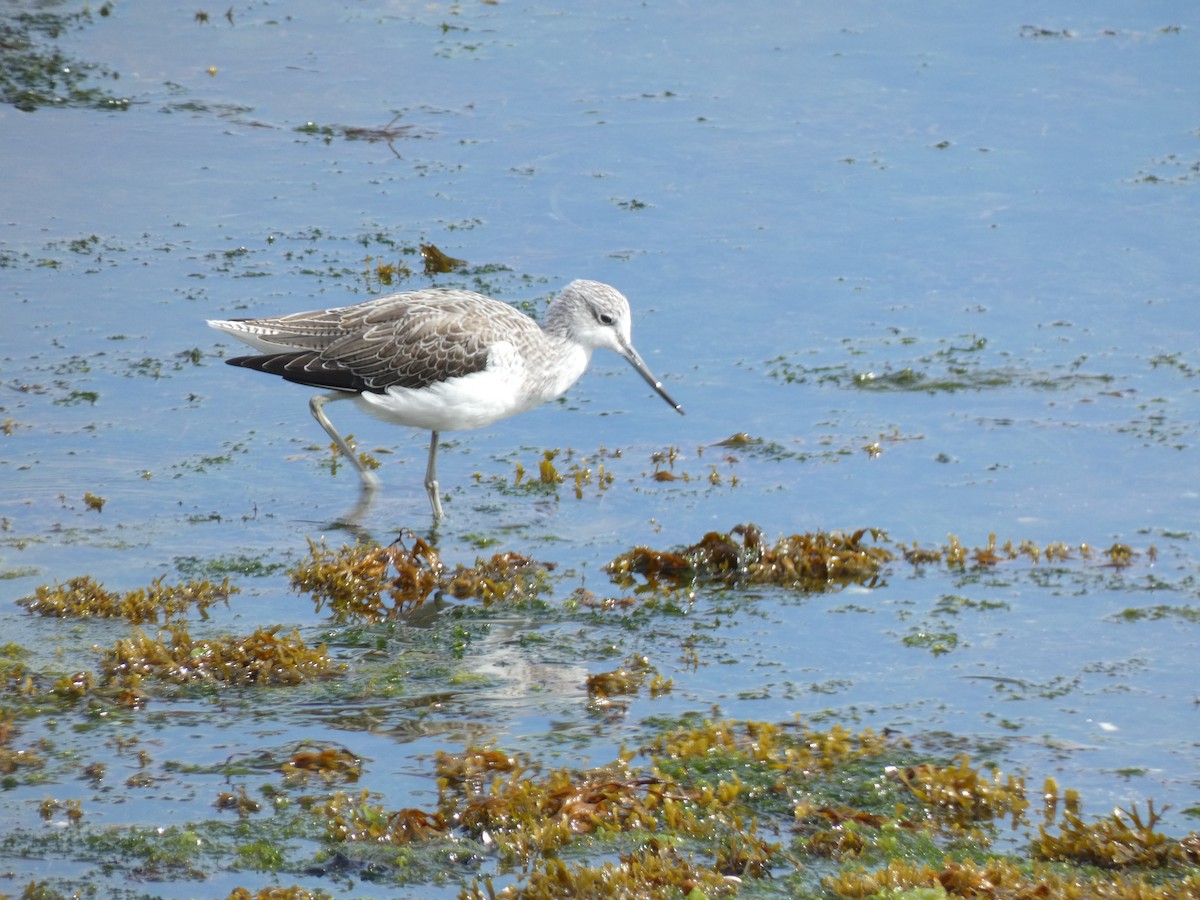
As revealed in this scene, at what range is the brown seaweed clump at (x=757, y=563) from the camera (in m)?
8.46

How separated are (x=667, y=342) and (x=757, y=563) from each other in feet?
10.8

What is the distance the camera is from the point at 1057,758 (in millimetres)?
6766

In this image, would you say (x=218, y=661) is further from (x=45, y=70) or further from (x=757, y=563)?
(x=45, y=70)

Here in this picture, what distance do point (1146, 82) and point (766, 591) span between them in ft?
31.0

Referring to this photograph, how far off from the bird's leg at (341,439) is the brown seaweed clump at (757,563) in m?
1.76

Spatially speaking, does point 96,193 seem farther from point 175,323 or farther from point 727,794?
point 727,794

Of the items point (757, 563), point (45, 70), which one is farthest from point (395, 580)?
point (45, 70)

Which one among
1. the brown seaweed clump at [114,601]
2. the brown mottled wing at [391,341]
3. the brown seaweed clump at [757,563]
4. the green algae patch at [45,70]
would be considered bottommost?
the brown seaweed clump at [114,601]

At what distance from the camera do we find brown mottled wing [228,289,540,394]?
935 cm

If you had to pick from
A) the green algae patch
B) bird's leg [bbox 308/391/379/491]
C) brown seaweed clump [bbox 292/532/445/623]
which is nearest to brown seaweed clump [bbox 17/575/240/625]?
brown seaweed clump [bbox 292/532/445/623]

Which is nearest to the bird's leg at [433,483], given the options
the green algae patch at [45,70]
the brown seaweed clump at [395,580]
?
the brown seaweed clump at [395,580]

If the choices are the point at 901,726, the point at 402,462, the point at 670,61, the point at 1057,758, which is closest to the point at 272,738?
the point at 901,726

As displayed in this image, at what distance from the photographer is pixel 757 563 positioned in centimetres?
847

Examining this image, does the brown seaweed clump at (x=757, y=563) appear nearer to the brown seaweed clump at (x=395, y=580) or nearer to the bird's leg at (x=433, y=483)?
the brown seaweed clump at (x=395, y=580)
